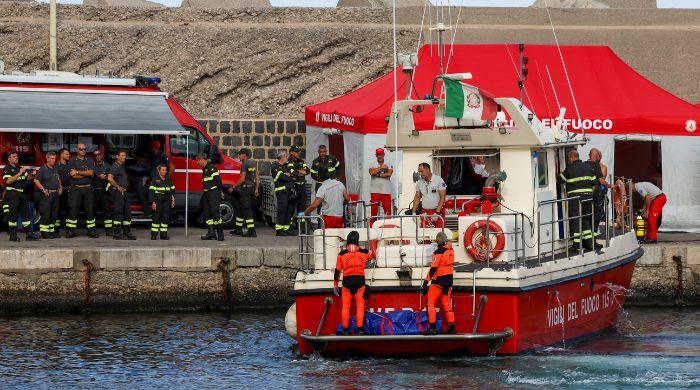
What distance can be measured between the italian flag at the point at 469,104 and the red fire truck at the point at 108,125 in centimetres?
683

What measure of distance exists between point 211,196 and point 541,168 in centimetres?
662

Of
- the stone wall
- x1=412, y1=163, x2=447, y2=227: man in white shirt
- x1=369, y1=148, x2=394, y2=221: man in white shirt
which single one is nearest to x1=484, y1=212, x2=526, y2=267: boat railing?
x1=412, y1=163, x2=447, y2=227: man in white shirt

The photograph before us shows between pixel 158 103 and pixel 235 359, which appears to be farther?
pixel 158 103

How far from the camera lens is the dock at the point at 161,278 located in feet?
65.6

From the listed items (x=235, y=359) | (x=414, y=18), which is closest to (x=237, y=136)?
(x=414, y=18)

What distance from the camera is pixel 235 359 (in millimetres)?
16578

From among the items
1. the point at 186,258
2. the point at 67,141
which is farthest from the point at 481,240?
the point at 67,141

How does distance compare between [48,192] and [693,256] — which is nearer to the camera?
[693,256]

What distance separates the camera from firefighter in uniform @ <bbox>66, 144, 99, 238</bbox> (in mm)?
22109

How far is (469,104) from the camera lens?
16.4 m

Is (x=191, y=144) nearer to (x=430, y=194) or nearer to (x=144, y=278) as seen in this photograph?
(x=144, y=278)

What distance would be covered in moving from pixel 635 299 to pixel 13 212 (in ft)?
29.4

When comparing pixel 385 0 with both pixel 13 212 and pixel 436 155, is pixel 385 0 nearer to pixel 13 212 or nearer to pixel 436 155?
pixel 13 212

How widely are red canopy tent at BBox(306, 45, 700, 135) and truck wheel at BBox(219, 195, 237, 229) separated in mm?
2174
